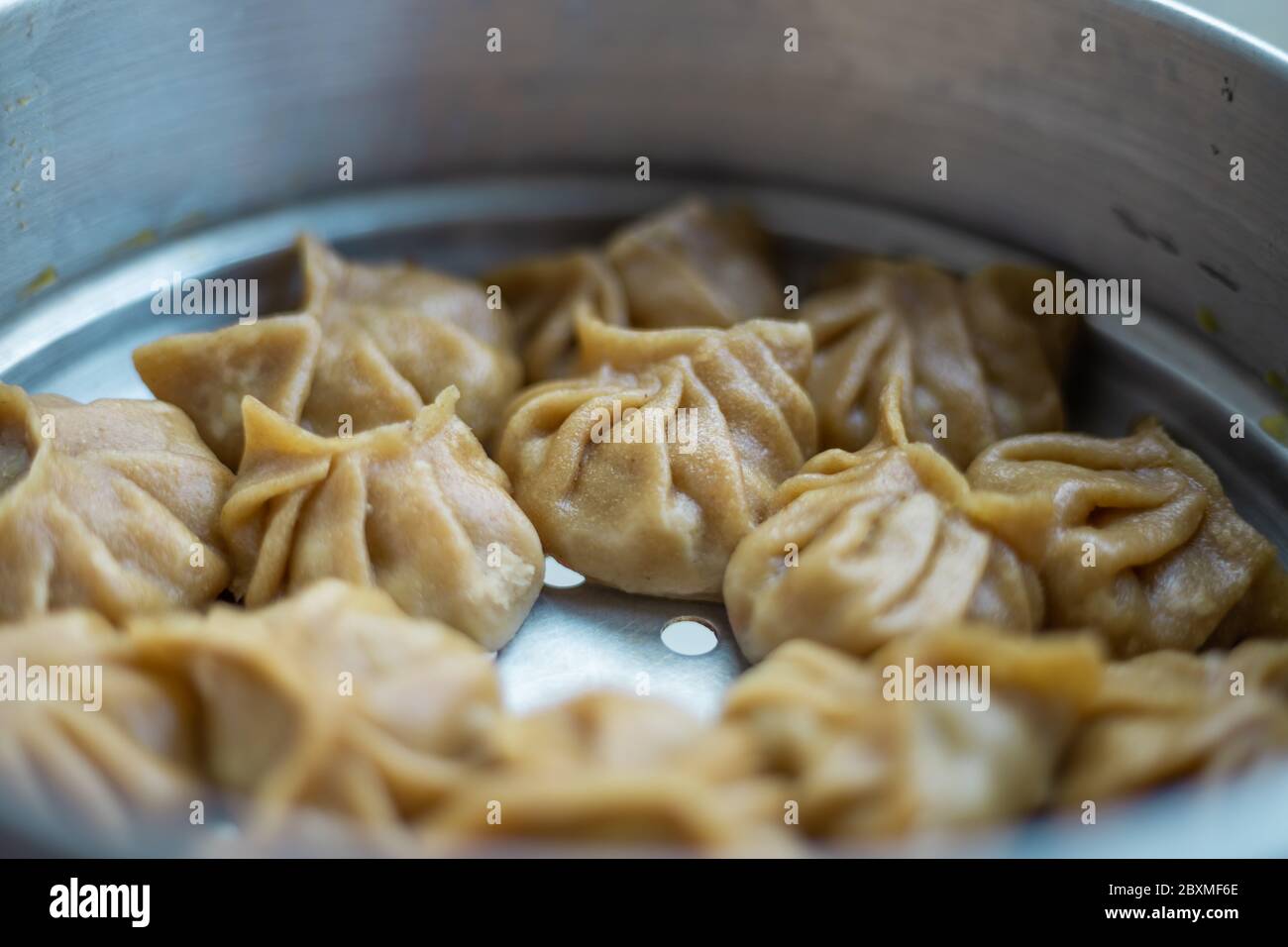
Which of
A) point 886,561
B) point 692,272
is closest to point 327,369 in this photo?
point 692,272

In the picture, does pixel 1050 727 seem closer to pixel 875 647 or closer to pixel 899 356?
pixel 875 647

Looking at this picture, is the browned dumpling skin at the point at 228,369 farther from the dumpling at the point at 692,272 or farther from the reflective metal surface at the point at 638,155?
the dumpling at the point at 692,272

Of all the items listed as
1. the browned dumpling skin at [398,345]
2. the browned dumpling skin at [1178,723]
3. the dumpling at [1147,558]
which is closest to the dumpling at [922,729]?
the browned dumpling skin at [1178,723]

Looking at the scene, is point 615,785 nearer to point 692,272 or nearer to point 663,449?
point 663,449

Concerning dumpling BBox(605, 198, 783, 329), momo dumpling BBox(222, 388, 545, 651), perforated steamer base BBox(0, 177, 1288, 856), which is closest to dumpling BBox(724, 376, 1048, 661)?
perforated steamer base BBox(0, 177, 1288, 856)

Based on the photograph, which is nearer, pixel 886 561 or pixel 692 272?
pixel 886 561
